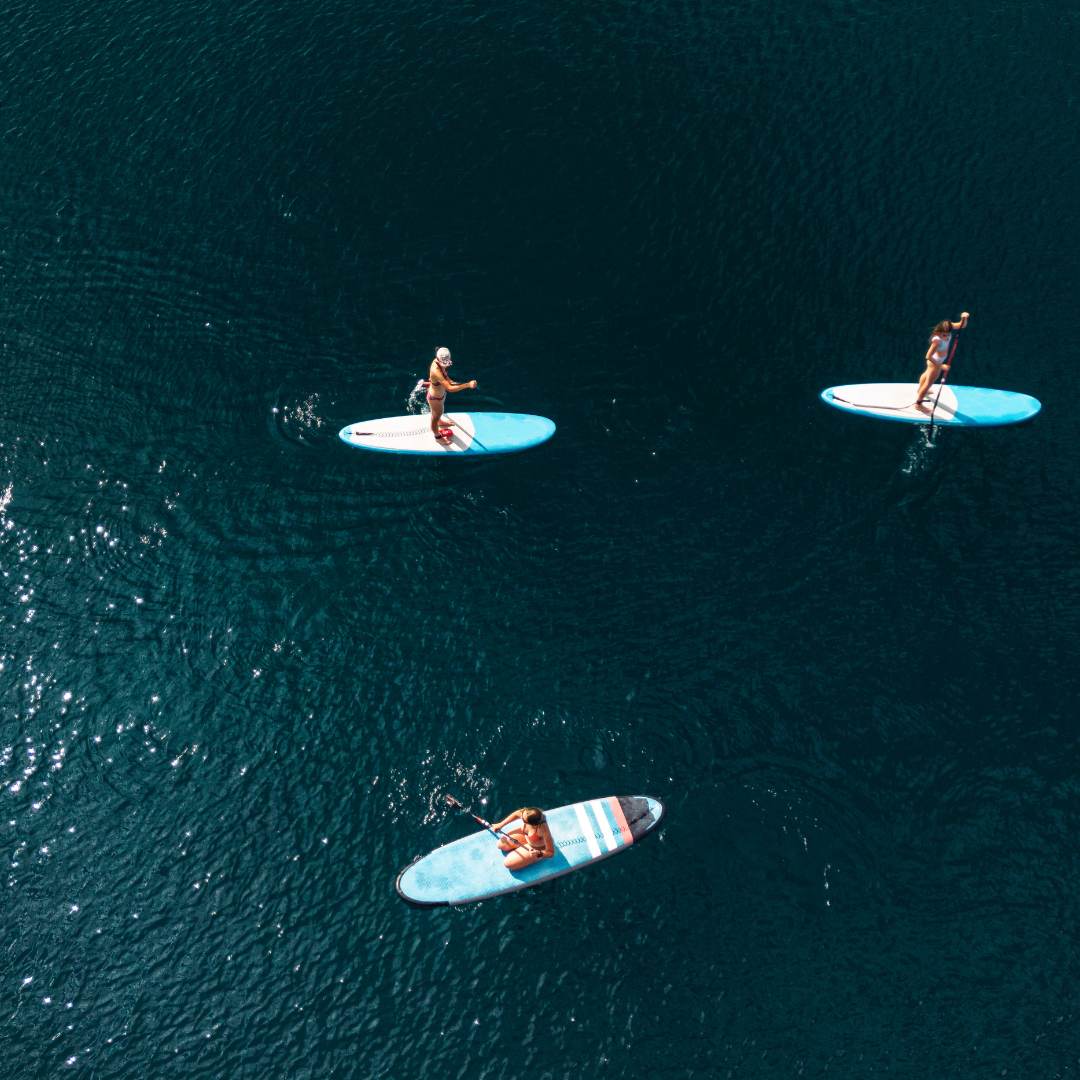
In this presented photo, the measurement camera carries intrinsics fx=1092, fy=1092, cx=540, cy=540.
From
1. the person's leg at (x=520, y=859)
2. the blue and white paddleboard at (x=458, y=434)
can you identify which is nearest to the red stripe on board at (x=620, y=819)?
the person's leg at (x=520, y=859)

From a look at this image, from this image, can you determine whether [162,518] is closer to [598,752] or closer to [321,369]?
[321,369]

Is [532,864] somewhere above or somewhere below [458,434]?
below

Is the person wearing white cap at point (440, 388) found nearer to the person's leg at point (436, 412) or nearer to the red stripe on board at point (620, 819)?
the person's leg at point (436, 412)

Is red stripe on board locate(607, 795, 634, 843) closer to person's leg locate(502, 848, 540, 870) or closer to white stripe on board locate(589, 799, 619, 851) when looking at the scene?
white stripe on board locate(589, 799, 619, 851)

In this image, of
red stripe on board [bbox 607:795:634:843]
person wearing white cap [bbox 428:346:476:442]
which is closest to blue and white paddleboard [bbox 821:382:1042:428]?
person wearing white cap [bbox 428:346:476:442]

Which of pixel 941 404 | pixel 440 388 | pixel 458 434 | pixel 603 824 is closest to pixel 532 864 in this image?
pixel 603 824

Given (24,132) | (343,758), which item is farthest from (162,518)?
(24,132)

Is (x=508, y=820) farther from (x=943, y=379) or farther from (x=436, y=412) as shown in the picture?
(x=943, y=379)
